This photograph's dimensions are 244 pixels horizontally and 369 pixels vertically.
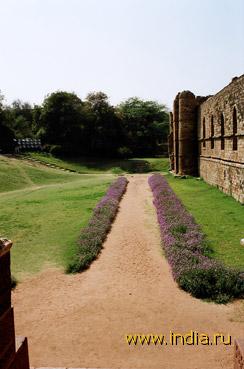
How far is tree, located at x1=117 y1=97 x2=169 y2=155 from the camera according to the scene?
49.9m

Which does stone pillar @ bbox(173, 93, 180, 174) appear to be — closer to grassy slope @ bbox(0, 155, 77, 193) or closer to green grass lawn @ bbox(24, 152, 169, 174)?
green grass lawn @ bbox(24, 152, 169, 174)

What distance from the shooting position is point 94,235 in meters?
10.6

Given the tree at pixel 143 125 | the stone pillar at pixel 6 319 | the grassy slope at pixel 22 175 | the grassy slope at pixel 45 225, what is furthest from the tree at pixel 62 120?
the stone pillar at pixel 6 319

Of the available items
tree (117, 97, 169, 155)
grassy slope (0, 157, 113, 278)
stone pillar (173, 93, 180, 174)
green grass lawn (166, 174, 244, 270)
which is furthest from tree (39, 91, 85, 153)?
green grass lawn (166, 174, 244, 270)

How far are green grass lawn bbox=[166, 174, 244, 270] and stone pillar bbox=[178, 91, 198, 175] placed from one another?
8.50m

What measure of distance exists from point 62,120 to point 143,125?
1610 centimetres

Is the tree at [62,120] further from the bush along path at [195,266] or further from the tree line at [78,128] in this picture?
the bush along path at [195,266]

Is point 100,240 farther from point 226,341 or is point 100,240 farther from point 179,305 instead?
point 226,341

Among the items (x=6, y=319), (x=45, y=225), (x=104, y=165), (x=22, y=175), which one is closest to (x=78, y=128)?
(x=104, y=165)

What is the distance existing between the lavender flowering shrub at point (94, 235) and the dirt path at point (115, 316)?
0.93 feet

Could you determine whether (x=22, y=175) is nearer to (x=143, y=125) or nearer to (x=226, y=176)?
(x=226, y=176)

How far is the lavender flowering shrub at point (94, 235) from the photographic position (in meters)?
8.53

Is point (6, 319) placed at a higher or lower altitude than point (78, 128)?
lower

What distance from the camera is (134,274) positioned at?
26.3 ft
